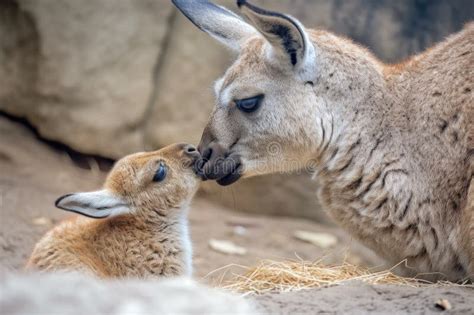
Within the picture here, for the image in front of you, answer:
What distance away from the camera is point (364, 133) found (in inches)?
271

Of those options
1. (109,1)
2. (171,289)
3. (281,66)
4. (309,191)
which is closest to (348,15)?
(309,191)

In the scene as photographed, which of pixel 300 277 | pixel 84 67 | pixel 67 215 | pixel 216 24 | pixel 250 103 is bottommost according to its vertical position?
pixel 67 215

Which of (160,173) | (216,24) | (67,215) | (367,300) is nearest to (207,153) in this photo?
(160,173)

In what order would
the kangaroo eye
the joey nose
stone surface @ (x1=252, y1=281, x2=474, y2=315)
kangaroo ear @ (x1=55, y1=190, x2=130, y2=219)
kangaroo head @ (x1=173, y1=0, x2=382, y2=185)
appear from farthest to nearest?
the joey nose, the kangaroo eye, kangaroo head @ (x1=173, y1=0, x2=382, y2=185), kangaroo ear @ (x1=55, y1=190, x2=130, y2=219), stone surface @ (x1=252, y1=281, x2=474, y2=315)

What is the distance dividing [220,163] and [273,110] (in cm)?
61

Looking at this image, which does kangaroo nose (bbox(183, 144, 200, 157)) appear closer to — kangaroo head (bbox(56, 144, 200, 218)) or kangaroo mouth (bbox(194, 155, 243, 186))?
kangaroo head (bbox(56, 144, 200, 218))

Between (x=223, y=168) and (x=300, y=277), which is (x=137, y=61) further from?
(x=300, y=277)

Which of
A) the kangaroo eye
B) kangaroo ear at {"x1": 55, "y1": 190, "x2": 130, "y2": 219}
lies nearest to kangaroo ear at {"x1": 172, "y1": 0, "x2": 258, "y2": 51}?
the kangaroo eye

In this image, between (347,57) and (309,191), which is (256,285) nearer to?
(347,57)

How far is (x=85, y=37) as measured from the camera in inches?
453

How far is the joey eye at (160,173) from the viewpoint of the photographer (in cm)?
721

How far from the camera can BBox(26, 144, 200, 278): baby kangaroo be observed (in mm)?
6559

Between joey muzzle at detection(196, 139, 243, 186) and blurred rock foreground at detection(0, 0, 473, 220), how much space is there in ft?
15.5

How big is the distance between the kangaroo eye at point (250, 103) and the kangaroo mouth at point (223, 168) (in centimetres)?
39
